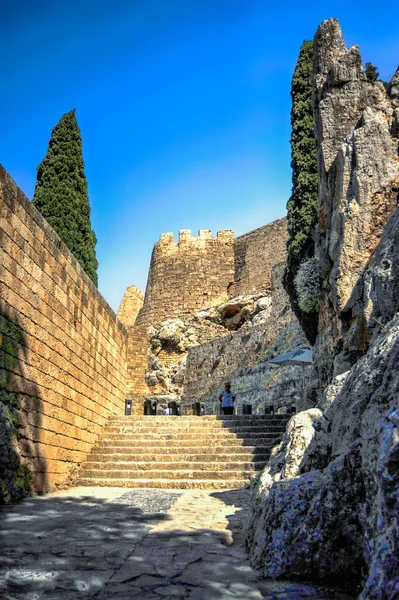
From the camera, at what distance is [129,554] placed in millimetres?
2848

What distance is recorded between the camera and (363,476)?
2.00m

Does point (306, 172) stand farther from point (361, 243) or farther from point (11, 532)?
point (11, 532)

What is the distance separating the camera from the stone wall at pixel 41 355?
496cm

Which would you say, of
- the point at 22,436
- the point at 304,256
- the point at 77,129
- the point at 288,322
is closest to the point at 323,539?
the point at 22,436

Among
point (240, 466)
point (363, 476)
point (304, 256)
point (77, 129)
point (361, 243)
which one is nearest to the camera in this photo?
point (363, 476)

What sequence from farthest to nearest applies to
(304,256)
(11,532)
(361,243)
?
(304,256) → (361,243) → (11,532)

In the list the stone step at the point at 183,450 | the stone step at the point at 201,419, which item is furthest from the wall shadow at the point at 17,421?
the stone step at the point at 201,419

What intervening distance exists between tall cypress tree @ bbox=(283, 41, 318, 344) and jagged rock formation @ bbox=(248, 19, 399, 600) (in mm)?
2475

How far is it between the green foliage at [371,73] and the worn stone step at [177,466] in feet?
20.2

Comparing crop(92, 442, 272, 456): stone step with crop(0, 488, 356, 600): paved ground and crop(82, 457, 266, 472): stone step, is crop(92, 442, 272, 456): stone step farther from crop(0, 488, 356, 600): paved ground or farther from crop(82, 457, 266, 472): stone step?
crop(0, 488, 356, 600): paved ground

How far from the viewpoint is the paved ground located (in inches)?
84.6

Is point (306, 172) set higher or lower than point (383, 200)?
higher

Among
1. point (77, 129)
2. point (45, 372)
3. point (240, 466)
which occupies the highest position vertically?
point (77, 129)

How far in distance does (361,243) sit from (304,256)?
3.21 meters
